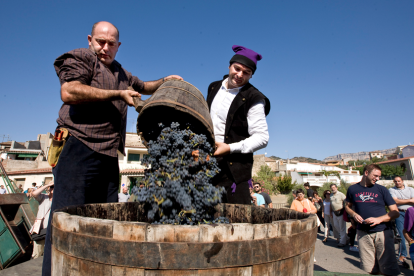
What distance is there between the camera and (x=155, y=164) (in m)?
1.88

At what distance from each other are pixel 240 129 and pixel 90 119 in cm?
137

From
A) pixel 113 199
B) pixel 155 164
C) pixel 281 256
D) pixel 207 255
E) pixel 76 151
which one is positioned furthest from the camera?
pixel 113 199

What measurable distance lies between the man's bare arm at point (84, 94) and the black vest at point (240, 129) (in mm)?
979

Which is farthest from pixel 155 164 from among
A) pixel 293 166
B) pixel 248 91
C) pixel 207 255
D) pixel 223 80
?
pixel 293 166

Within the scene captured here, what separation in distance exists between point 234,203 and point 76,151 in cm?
155

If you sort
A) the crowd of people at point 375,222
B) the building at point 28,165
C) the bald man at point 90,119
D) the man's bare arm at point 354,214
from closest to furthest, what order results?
1. the bald man at point 90,119
2. the crowd of people at point 375,222
3. the man's bare arm at point 354,214
4. the building at point 28,165

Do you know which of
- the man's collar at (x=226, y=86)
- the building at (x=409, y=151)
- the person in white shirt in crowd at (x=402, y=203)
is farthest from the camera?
the building at (x=409, y=151)

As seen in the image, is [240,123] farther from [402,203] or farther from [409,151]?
[409,151]

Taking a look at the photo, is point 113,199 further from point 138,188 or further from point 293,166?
point 293,166

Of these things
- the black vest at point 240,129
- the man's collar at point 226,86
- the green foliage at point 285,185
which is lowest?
the green foliage at point 285,185

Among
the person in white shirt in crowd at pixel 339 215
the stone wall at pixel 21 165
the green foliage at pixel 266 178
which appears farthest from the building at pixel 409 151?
the stone wall at pixel 21 165

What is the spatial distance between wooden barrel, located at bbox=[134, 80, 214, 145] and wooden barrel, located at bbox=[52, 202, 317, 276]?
0.81 meters

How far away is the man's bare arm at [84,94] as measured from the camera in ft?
6.28

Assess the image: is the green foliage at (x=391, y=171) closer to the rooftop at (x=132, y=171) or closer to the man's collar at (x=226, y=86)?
the rooftop at (x=132, y=171)
